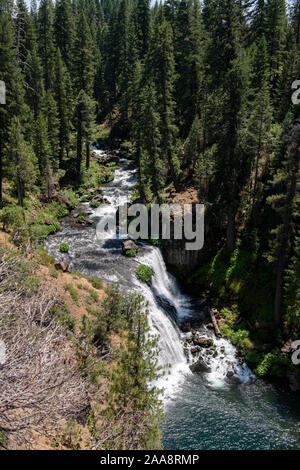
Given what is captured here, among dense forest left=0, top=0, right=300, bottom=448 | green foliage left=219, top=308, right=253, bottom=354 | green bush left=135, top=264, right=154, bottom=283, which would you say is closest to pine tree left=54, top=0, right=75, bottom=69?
dense forest left=0, top=0, right=300, bottom=448

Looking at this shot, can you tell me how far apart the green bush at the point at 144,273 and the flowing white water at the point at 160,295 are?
15.3 inches

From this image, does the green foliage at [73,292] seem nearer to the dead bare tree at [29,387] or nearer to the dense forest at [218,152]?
the dense forest at [218,152]

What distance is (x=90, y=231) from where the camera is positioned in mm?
29859

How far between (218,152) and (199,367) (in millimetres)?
16246

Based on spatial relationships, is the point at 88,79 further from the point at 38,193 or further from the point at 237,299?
the point at 237,299

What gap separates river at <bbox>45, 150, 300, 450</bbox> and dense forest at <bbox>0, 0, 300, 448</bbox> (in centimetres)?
185

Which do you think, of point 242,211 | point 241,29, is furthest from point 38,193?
point 241,29

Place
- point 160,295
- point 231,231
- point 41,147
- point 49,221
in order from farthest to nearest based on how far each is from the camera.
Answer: point 41,147 → point 49,221 → point 231,231 → point 160,295

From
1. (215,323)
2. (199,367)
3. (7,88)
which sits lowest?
(199,367)

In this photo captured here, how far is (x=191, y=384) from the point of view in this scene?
60.5 ft

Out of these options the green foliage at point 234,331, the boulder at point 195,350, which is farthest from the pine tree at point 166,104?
the boulder at point 195,350

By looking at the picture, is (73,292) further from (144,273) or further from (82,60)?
(82,60)

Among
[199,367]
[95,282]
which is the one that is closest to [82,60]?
[95,282]

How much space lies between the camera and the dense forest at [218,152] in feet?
70.1
